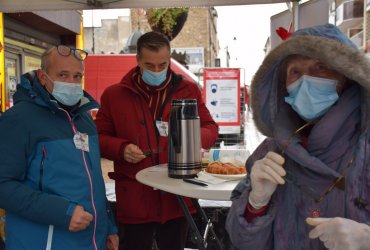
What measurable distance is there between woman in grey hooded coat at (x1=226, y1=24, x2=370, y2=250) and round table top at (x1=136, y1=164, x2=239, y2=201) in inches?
12.9

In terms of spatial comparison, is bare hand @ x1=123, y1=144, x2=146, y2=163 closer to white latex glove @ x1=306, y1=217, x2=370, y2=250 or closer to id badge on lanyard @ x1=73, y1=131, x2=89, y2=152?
id badge on lanyard @ x1=73, y1=131, x2=89, y2=152

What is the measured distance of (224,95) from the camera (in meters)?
6.50

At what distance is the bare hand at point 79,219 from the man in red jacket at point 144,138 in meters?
0.51

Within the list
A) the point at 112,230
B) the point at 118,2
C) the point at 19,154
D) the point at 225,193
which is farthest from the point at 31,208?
the point at 118,2

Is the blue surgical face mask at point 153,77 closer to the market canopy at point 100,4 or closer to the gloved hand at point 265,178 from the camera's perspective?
the market canopy at point 100,4

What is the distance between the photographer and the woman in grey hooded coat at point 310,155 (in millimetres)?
1062

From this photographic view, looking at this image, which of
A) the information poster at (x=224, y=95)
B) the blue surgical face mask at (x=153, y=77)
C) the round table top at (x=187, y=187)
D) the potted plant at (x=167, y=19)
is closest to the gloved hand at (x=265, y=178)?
the round table top at (x=187, y=187)

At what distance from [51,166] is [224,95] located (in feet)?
16.2

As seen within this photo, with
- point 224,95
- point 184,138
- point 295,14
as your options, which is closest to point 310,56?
point 184,138

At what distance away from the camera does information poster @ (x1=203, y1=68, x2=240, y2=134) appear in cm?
644

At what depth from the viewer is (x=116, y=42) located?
28141 mm

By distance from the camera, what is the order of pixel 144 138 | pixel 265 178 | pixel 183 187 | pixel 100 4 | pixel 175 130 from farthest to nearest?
pixel 100 4
pixel 144 138
pixel 175 130
pixel 183 187
pixel 265 178

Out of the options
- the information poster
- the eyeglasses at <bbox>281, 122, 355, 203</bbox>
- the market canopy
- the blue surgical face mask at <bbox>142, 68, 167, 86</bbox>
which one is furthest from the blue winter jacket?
the information poster

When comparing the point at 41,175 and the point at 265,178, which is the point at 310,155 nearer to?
the point at 265,178
